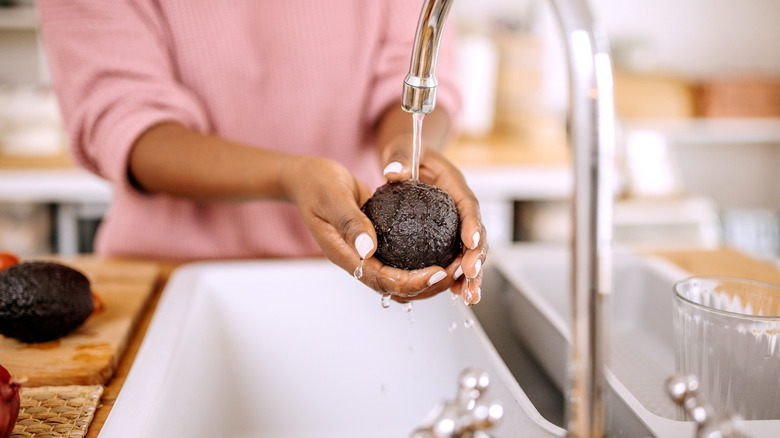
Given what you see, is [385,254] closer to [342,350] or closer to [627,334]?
[342,350]

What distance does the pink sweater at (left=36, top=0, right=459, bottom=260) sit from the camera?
106 centimetres

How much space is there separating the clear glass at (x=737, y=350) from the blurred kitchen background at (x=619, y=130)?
1.30m

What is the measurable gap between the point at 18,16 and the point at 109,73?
1.93m

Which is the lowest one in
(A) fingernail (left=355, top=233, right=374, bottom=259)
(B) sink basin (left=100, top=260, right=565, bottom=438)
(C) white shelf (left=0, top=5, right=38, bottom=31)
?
(B) sink basin (left=100, top=260, right=565, bottom=438)

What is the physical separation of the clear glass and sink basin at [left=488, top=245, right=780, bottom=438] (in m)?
0.08

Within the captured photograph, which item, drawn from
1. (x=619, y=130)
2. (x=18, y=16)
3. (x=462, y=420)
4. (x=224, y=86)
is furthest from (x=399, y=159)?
(x=18, y=16)

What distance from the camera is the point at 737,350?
27.2 inches

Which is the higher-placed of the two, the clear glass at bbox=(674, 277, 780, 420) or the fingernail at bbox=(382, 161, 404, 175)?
the fingernail at bbox=(382, 161, 404, 175)

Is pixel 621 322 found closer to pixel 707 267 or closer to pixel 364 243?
pixel 707 267

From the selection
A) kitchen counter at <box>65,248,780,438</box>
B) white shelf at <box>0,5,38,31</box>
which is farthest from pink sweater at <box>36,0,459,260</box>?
white shelf at <box>0,5,38,31</box>

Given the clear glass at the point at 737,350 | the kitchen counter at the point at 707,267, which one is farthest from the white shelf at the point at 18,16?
the clear glass at the point at 737,350

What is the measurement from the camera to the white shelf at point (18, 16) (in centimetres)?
261

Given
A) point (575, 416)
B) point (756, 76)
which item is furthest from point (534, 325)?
point (756, 76)

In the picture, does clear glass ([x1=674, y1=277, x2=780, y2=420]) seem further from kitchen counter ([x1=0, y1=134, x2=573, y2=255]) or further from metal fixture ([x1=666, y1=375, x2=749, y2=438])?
kitchen counter ([x1=0, y1=134, x2=573, y2=255])
